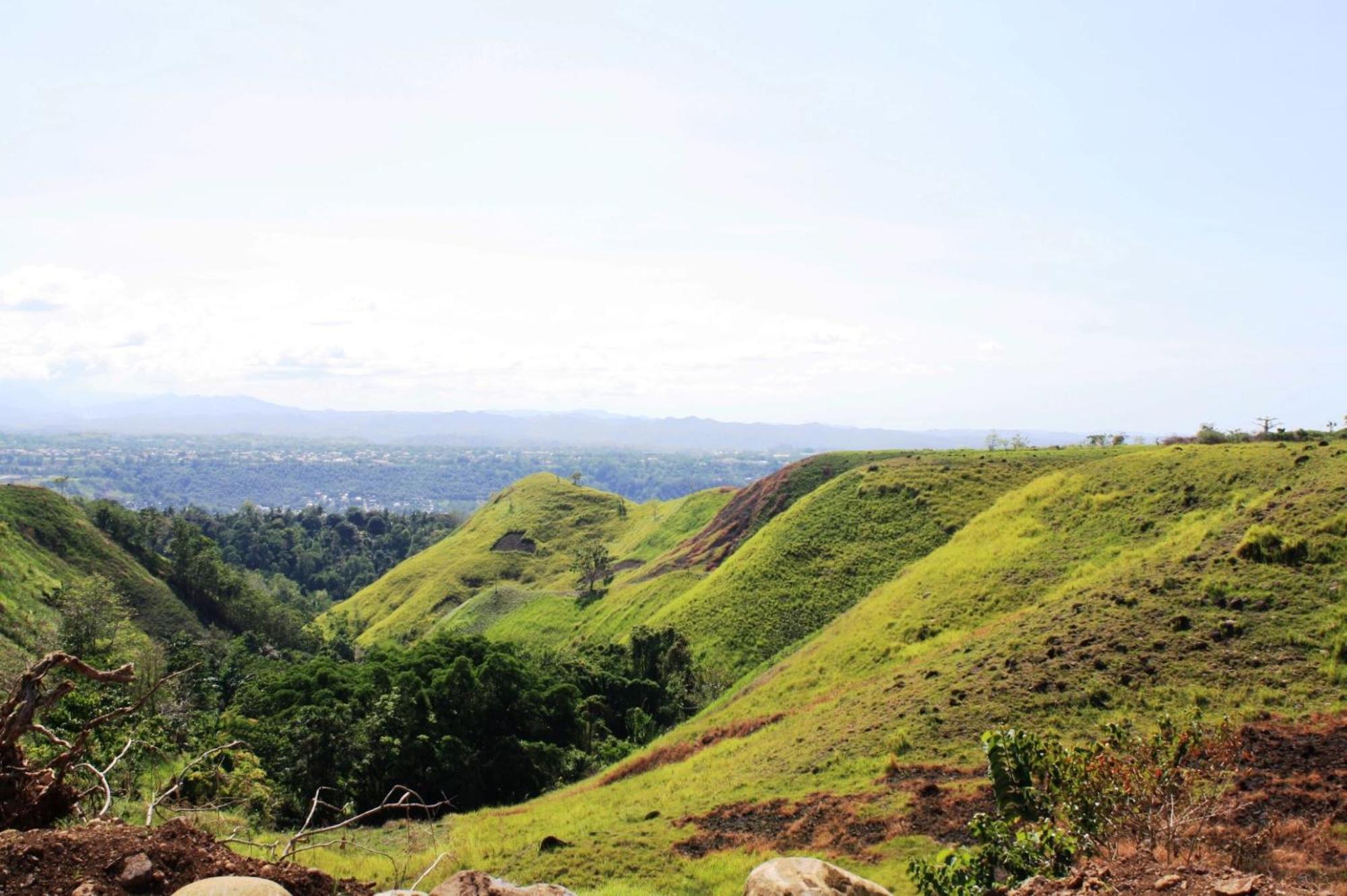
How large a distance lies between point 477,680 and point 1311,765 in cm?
2775

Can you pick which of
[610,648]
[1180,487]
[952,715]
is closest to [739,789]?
[952,715]

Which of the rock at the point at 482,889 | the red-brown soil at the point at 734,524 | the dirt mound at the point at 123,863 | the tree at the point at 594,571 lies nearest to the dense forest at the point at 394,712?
the rock at the point at 482,889

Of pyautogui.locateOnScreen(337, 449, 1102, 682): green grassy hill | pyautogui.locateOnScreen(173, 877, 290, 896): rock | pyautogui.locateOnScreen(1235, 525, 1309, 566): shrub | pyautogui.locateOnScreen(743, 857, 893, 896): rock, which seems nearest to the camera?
pyautogui.locateOnScreen(173, 877, 290, 896): rock

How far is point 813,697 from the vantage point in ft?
109

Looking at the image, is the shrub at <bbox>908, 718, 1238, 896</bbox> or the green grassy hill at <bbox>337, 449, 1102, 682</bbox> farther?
the green grassy hill at <bbox>337, 449, 1102, 682</bbox>

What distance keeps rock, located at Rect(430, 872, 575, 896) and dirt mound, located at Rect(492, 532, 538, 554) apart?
104 metres

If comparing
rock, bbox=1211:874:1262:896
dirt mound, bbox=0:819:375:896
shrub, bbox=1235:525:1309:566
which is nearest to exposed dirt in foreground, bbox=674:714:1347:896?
rock, bbox=1211:874:1262:896

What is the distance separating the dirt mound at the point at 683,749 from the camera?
31.5 m

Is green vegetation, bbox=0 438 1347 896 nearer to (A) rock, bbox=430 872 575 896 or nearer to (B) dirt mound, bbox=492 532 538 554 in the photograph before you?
(A) rock, bbox=430 872 575 896

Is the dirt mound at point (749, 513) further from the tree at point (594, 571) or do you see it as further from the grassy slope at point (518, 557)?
the grassy slope at point (518, 557)

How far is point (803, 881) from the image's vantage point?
10.8 metres

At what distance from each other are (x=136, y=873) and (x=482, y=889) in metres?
3.72

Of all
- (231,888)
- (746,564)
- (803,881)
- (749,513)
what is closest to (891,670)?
(803,881)

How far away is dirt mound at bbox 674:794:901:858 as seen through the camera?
61.8 feet
